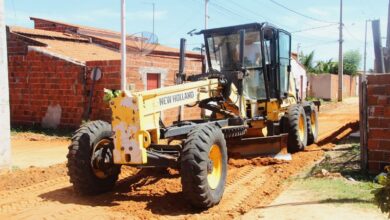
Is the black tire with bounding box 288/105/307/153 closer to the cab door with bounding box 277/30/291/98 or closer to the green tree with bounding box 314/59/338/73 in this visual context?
the cab door with bounding box 277/30/291/98

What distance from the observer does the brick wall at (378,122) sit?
7961mm

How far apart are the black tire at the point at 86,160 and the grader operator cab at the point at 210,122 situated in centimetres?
1

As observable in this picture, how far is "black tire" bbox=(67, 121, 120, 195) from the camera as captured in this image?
259 inches

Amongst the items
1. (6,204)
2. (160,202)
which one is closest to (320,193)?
(160,202)

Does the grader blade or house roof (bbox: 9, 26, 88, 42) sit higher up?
house roof (bbox: 9, 26, 88, 42)

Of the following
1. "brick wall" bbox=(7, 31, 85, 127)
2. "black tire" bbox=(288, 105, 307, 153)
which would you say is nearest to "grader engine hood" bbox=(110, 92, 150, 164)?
"black tire" bbox=(288, 105, 307, 153)

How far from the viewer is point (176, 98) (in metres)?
7.12

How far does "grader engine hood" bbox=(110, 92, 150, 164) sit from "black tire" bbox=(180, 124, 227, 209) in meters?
0.56

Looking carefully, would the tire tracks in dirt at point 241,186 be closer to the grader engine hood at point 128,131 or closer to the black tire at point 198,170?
the black tire at point 198,170

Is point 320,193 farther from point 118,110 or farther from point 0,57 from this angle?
point 0,57

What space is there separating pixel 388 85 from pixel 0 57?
23.7 feet

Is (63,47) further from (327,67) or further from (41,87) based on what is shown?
(327,67)

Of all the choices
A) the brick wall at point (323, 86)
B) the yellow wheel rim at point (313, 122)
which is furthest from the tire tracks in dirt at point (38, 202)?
the brick wall at point (323, 86)

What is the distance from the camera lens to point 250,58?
9820 mm
